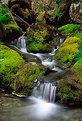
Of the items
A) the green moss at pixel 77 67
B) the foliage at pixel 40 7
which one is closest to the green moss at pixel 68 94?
the green moss at pixel 77 67

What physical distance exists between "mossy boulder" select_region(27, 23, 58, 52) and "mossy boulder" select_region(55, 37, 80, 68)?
99 cm

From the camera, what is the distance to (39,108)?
8680mm

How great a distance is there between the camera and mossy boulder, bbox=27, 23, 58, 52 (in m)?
13.0

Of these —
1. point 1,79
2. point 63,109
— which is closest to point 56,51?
point 1,79

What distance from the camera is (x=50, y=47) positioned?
514 inches

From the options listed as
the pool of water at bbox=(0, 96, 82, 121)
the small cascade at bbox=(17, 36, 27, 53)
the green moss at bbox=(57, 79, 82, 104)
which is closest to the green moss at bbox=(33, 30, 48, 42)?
the small cascade at bbox=(17, 36, 27, 53)

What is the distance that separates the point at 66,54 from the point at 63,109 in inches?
142

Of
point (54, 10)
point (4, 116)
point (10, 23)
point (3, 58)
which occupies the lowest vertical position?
point (4, 116)

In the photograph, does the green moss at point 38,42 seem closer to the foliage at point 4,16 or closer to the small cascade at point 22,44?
the small cascade at point 22,44

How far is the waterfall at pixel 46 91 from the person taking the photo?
29.5ft

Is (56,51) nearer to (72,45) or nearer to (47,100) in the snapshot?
(72,45)

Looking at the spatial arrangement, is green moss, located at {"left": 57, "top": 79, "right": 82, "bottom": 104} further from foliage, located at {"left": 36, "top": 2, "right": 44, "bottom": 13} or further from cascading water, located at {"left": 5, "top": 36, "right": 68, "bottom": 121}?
foliage, located at {"left": 36, "top": 2, "right": 44, "bottom": 13}

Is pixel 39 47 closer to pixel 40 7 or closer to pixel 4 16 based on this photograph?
pixel 4 16

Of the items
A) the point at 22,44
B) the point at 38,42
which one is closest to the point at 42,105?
the point at 38,42
